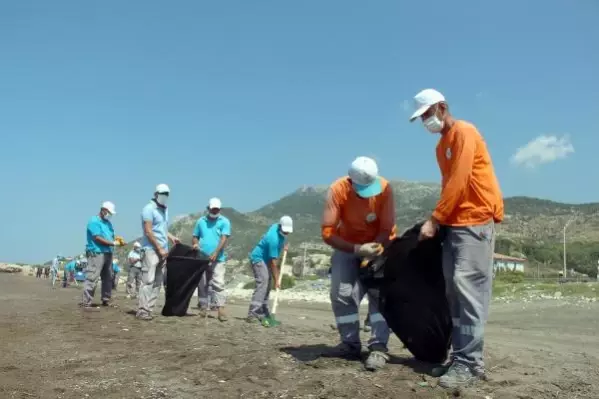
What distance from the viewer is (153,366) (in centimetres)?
578

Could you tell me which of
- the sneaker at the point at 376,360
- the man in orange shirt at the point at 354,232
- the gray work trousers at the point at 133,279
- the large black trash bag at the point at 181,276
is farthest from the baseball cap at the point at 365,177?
the gray work trousers at the point at 133,279

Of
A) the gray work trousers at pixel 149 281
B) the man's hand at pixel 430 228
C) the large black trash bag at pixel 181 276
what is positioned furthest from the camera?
the large black trash bag at pixel 181 276

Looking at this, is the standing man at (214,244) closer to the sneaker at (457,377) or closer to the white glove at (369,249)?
the white glove at (369,249)

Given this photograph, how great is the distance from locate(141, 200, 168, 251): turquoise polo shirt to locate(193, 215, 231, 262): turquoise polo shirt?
0.77 metres

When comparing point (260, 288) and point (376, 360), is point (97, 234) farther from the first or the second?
point (376, 360)

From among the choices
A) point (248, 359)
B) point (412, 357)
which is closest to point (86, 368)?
point (248, 359)

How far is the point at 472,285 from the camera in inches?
188

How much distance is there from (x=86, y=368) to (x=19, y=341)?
87.8 inches

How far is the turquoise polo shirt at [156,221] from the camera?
1042 centimetres

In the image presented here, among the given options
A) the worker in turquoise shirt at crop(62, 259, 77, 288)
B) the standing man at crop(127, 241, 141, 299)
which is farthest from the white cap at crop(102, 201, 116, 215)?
the worker in turquoise shirt at crop(62, 259, 77, 288)

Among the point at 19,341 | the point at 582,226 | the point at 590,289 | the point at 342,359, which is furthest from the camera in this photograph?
the point at 582,226

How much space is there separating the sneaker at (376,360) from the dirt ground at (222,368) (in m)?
0.07

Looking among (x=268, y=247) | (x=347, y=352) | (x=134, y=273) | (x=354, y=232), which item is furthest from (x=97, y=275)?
(x=354, y=232)

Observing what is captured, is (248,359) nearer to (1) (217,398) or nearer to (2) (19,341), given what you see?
(1) (217,398)
